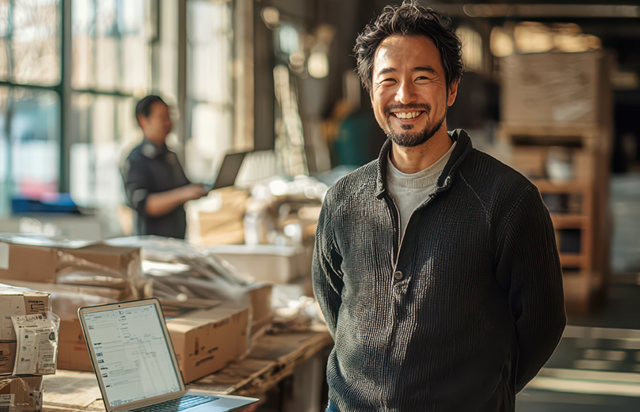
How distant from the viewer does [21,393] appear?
1.80 metres

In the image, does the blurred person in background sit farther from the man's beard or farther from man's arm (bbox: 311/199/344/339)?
the man's beard

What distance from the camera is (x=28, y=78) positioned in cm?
427

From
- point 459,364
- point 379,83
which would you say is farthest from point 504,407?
point 379,83

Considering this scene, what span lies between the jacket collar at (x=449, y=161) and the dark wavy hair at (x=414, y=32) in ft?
0.47

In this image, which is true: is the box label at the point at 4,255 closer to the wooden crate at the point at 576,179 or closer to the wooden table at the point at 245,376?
the wooden table at the point at 245,376

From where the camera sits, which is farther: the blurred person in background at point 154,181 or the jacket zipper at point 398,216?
the blurred person in background at point 154,181

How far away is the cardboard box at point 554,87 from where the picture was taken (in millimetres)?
6371

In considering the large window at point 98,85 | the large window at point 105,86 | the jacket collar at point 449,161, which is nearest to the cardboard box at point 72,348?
the jacket collar at point 449,161

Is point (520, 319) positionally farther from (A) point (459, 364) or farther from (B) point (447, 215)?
(B) point (447, 215)

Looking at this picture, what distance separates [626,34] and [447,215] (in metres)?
12.9

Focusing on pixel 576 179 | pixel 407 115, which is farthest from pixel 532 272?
pixel 576 179

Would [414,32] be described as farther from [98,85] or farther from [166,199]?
[98,85]

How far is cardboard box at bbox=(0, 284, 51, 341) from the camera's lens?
5.90 ft

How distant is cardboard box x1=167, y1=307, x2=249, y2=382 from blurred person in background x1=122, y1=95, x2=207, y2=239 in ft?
4.04
